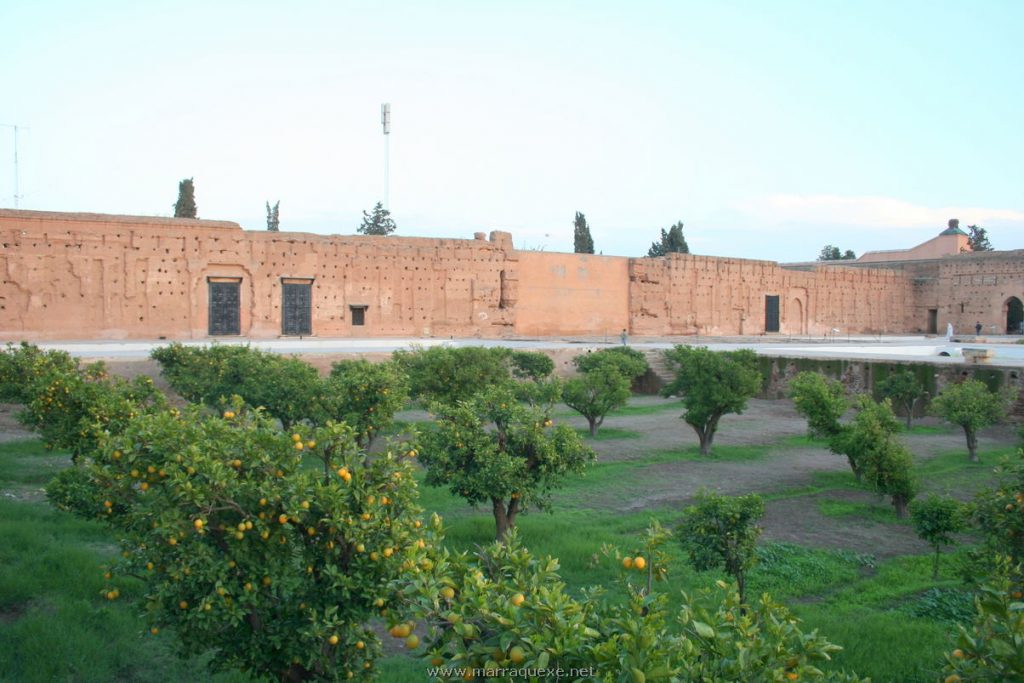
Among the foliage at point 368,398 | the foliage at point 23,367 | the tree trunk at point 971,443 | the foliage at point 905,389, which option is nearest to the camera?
the foliage at point 368,398

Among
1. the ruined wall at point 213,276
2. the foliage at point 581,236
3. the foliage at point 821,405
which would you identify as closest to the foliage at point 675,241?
the foliage at point 581,236

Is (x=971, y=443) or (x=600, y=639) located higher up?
(x=600, y=639)

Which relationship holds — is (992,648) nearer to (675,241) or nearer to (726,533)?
(726,533)

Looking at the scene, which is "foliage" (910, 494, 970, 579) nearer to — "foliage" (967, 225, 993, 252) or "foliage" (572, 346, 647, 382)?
"foliage" (572, 346, 647, 382)

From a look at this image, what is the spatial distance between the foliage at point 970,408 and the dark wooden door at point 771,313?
23.0 m

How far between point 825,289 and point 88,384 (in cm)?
3567

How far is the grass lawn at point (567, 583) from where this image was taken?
6.12 m

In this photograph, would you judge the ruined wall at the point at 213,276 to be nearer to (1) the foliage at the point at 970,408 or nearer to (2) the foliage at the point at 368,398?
(2) the foliage at the point at 368,398

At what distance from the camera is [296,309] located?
26.7m

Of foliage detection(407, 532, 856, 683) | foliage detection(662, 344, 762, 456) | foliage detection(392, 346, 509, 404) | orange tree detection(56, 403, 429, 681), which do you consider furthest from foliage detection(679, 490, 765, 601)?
foliage detection(392, 346, 509, 404)

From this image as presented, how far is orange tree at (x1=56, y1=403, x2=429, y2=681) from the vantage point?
4262mm

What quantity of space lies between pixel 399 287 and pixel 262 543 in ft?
79.5

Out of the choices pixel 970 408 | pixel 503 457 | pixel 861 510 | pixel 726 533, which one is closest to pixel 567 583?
pixel 503 457

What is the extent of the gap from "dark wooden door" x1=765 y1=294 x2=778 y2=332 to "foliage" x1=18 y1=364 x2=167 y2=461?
32133 mm
